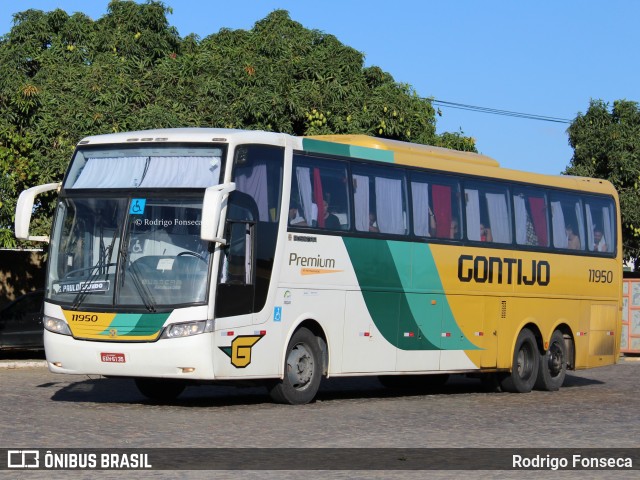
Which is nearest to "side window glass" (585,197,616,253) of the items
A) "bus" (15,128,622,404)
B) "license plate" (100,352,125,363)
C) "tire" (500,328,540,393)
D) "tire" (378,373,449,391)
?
"bus" (15,128,622,404)

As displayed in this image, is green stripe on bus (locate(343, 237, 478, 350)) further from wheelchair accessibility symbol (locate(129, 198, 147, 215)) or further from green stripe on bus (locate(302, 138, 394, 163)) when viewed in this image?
wheelchair accessibility symbol (locate(129, 198, 147, 215))

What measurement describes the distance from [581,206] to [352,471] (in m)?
14.4

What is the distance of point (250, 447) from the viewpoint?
12914mm

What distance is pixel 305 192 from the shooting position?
725 inches

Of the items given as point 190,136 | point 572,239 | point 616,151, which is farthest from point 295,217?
point 616,151

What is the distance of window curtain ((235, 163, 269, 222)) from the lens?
1736 centimetres

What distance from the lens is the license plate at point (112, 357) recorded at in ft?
55.2

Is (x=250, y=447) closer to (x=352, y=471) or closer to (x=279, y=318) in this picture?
(x=352, y=471)

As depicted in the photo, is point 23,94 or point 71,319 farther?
point 23,94

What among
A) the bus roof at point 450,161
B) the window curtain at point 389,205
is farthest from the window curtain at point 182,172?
the window curtain at point 389,205

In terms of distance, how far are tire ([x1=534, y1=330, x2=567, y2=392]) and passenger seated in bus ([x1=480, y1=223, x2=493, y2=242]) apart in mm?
2544

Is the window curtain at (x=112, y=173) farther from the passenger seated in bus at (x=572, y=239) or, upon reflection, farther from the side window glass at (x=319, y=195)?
the passenger seated in bus at (x=572, y=239)

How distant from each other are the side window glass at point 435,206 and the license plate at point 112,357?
18.0 ft

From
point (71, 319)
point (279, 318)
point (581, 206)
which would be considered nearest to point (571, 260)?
point (581, 206)
